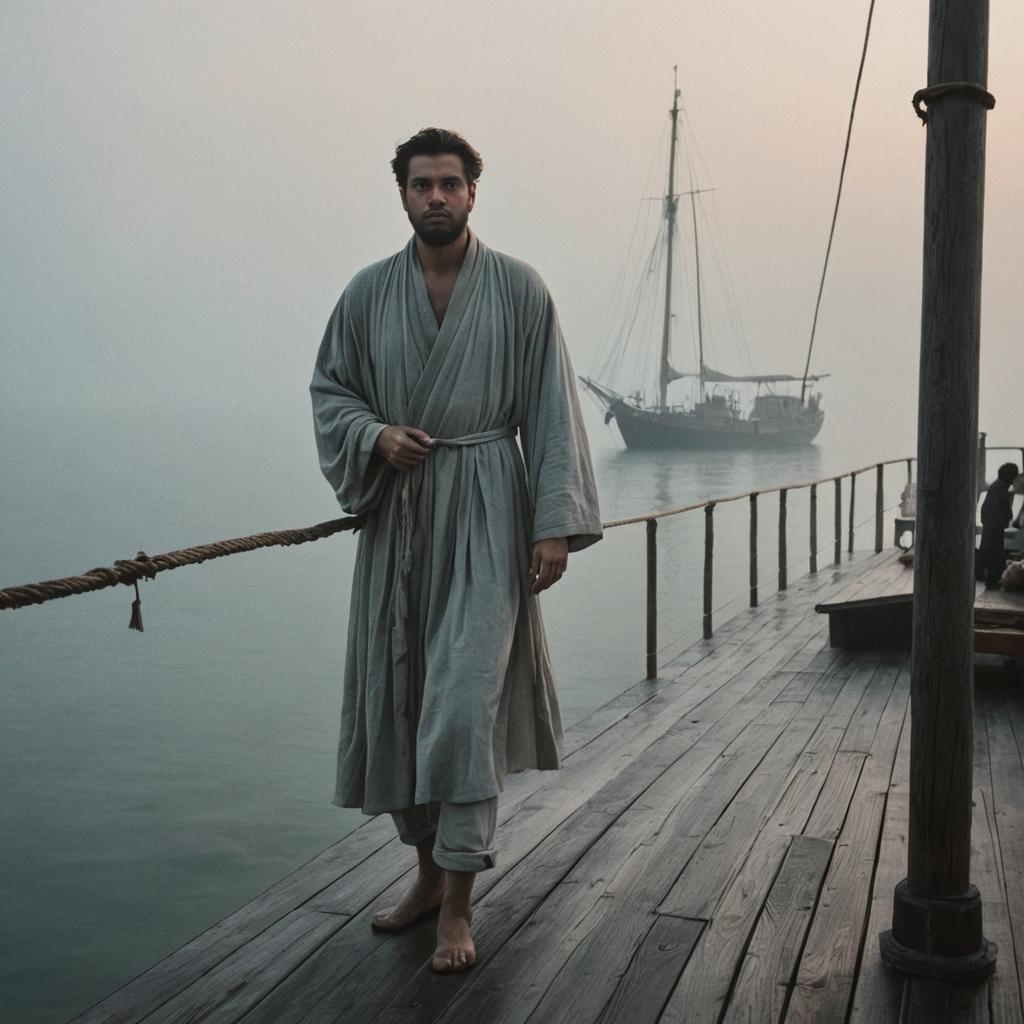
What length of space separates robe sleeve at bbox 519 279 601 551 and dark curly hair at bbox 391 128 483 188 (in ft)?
0.74

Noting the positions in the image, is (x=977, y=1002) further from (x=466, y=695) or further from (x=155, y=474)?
(x=155, y=474)

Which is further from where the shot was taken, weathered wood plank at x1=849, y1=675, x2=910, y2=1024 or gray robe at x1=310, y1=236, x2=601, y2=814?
gray robe at x1=310, y1=236, x2=601, y2=814

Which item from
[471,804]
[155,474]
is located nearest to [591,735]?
[471,804]

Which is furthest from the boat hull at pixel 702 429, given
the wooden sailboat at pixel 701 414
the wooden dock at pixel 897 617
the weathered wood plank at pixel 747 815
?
the weathered wood plank at pixel 747 815

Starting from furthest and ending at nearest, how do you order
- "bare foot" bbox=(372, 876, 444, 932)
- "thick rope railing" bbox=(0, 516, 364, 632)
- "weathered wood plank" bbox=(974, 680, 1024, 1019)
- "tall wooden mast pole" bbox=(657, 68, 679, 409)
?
"tall wooden mast pole" bbox=(657, 68, 679, 409)
"bare foot" bbox=(372, 876, 444, 932)
"weathered wood plank" bbox=(974, 680, 1024, 1019)
"thick rope railing" bbox=(0, 516, 364, 632)

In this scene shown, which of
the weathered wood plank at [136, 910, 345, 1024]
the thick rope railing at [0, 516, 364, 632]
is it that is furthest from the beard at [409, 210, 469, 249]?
the weathered wood plank at [136, 910, 345, 1024]

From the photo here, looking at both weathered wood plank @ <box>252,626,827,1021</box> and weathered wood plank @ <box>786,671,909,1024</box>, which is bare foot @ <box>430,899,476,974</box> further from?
weathered wood plank @ <box>786,671,909,1024</box>

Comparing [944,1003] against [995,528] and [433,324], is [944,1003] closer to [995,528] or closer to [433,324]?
[433,324]

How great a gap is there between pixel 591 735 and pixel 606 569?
83.9 ft

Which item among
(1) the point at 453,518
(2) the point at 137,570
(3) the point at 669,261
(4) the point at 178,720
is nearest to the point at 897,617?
(1) the point at 453,518

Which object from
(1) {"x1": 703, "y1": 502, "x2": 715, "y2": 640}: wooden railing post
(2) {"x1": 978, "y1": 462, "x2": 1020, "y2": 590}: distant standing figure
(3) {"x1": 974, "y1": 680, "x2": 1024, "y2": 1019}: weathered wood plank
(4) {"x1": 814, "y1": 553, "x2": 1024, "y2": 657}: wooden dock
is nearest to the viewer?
(3) {"x1": 974, "y1": 680, "x2": 1024, "y2": 1019}: weathered wood plank

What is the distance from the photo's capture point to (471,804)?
1820 mm

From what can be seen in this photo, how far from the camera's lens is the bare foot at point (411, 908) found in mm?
1965

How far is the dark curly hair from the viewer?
6.06 ft
